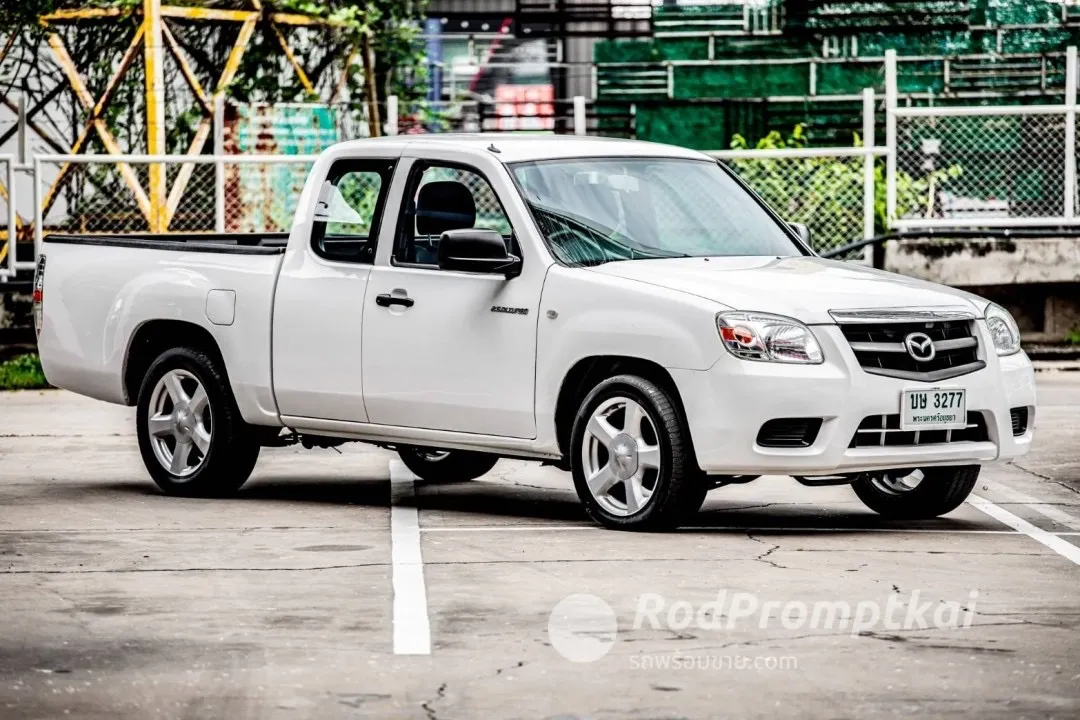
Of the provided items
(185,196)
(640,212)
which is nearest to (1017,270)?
(185,196)

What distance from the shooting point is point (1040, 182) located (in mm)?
20750

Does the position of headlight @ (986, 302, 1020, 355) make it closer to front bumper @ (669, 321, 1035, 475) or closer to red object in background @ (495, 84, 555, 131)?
front bumper @ (669, 321, 1035, 475)

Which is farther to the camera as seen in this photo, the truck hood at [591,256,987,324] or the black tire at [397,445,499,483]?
the black tire at [397,445,499,483]

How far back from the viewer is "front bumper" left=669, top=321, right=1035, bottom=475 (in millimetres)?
9578

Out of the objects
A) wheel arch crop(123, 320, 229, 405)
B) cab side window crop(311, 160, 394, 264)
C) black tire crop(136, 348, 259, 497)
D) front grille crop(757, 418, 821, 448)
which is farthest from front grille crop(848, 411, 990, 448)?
wheel arch crop(123, 320, 229, 405)

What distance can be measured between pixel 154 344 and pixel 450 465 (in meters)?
1.77

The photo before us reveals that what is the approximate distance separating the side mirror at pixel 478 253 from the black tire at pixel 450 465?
221 centimetres

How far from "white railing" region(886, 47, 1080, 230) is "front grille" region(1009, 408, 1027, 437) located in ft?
34.4

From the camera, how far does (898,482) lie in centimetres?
1085

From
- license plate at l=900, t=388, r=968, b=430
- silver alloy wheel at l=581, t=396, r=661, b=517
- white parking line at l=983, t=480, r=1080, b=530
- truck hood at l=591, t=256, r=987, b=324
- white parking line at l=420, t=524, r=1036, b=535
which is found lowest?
white parking line at l=983, t=480, r=1080, b=530

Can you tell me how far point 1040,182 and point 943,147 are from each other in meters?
0.94

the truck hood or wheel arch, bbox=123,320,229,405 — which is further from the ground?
the truck hood

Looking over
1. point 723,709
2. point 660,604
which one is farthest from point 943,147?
point 723,709

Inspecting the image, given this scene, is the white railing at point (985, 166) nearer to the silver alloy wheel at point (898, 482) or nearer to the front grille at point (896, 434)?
the silver alloy wheel at point (898, 482)
